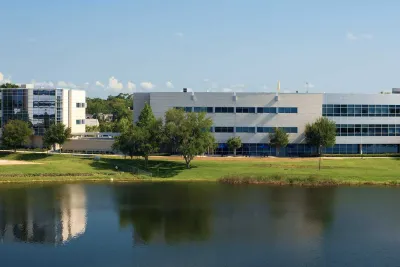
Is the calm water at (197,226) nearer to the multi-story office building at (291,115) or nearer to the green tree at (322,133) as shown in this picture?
the green tree at (322,133)

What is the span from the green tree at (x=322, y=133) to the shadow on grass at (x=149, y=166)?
22.0 meters

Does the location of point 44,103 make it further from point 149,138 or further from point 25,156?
point 149,138

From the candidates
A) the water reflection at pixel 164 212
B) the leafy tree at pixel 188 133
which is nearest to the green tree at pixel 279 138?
the leafy tree at pixel 188 133

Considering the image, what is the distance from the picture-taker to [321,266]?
2959 cm

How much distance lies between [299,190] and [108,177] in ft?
77.8

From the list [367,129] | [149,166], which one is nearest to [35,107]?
[149,166]

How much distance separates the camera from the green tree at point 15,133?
76812 millimetres

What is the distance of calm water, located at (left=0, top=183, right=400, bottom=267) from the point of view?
31.3 m

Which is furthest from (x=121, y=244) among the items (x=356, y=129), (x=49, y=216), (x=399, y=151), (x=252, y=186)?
(x=399, y=151)

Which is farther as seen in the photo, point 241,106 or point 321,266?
point 241,106

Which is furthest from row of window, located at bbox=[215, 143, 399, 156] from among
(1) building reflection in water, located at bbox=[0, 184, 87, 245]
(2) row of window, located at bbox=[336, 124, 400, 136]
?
(1) building reflection in water, located at bbox=[0, 184, 87, 245]

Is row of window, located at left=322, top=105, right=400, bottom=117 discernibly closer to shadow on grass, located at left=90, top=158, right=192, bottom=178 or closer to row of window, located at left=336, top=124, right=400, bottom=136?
row of window, located at left=336, top=124, right=400, bottom=136

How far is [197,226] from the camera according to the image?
128 feet

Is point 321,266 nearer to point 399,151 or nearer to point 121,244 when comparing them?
point 121,244
